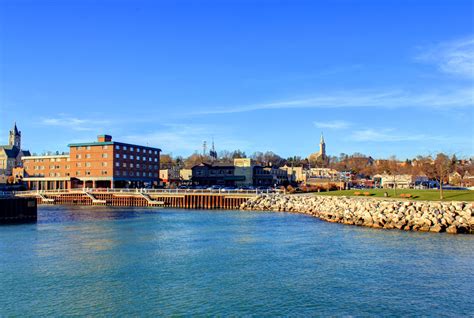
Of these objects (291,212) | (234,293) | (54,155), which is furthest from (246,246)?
(54,155)

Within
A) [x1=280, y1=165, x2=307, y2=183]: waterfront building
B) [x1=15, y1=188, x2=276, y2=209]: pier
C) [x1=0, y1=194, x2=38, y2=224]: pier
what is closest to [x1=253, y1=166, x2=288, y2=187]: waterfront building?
[x1=280, y1=165, x2=307, y2=183]: waterfront building

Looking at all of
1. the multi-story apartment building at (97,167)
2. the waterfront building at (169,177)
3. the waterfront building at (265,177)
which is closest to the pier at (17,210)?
the multi-story apartment building at (97,167)

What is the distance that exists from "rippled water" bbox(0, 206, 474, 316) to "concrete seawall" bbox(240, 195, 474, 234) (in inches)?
141

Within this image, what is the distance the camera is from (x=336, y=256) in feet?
108

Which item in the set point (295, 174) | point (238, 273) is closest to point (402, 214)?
point (238, 273)

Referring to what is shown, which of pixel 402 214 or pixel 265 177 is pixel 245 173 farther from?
pixel 402 214

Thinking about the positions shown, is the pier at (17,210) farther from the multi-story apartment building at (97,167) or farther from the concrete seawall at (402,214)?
the multi-story apartment building at (97,167)

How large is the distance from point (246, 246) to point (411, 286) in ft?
51.2

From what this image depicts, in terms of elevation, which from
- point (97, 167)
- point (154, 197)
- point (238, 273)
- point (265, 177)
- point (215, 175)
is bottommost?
point (238, 273)

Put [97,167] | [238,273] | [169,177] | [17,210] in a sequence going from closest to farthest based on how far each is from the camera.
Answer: [238,273] → [17,210] → [97,167] → [169,177]

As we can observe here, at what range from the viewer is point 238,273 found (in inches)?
1113

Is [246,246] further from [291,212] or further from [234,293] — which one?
[291,212]

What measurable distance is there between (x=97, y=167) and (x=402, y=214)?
9099cm

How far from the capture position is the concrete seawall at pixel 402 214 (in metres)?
46.2
